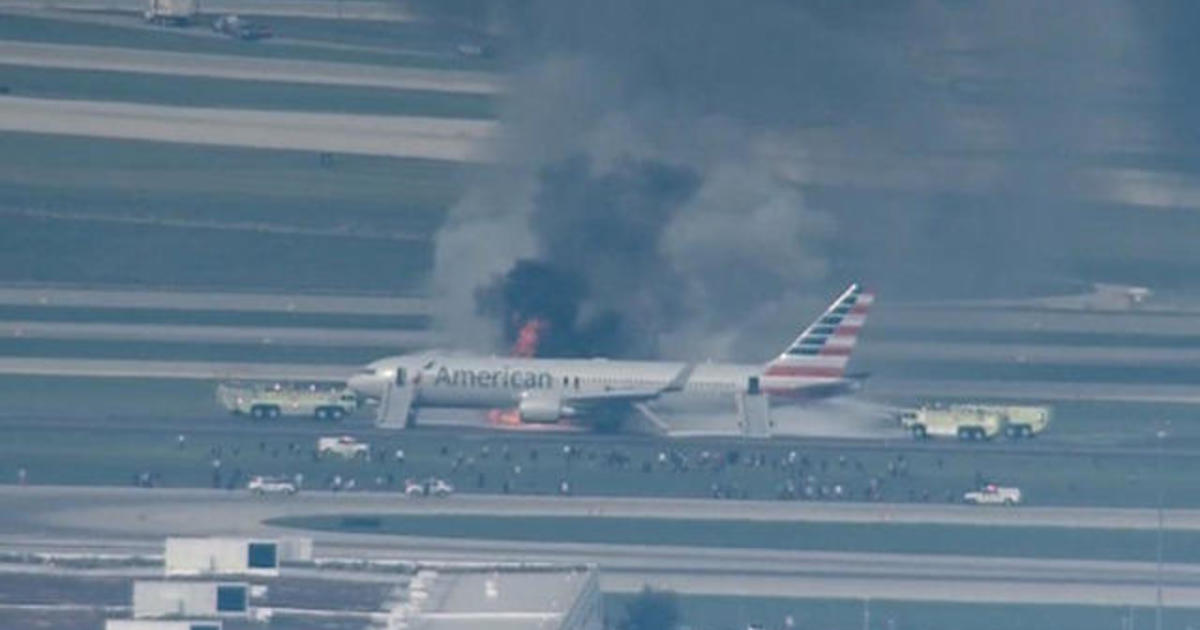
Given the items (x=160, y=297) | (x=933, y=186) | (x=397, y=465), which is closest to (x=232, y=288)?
(x=160, y=297)

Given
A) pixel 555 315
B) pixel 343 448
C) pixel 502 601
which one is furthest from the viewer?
pixel 555 315

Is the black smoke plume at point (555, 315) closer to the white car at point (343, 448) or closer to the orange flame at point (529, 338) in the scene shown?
the orange flame at point (529, 338)

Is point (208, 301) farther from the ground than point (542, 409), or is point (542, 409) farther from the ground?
point (208, 301)

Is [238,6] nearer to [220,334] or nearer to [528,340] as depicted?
[220,334]

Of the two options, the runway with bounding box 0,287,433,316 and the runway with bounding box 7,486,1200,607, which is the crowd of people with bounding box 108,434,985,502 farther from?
the runway with bounding box 0,287,433,316

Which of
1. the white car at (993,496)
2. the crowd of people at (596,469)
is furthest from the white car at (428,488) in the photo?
the white car at (993,496)

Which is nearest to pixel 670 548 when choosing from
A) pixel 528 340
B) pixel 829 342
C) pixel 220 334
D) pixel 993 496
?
pixel 993 496

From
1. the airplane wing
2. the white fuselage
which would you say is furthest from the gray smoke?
the airplane wing
